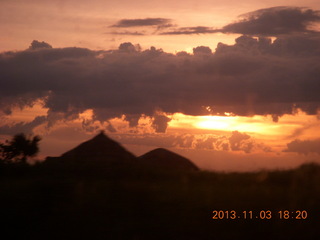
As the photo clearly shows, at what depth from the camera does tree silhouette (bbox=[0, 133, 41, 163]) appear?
33.7 metres

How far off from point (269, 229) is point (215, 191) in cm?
463

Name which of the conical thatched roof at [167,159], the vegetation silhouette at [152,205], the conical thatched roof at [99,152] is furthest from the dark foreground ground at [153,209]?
the conical thatched roof at [167,159]

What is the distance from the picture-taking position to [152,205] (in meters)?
16.5

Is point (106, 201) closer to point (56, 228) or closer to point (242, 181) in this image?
point (56, 228)

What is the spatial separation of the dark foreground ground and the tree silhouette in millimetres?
14017

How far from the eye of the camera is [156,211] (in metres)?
15.8

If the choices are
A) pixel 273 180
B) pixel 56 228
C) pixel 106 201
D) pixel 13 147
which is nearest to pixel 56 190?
pixel 106 201
